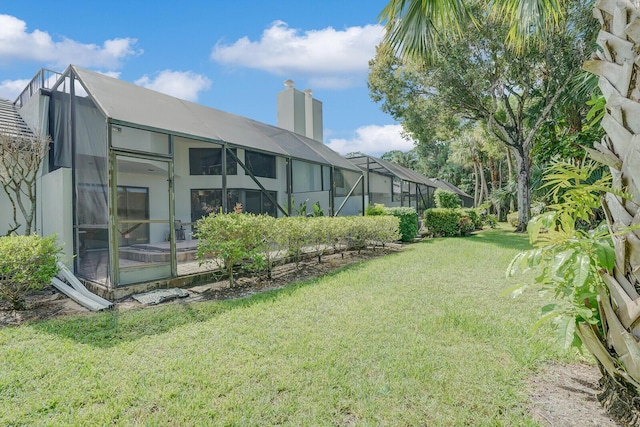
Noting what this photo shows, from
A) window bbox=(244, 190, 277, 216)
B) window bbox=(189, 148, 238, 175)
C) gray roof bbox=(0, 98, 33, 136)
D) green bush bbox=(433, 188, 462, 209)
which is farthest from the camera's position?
green bush bbox=(433, 188, 462, 209)

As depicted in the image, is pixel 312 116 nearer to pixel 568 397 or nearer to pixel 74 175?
pixel 74 175

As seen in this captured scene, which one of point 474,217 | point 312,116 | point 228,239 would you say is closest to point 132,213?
point 228,239

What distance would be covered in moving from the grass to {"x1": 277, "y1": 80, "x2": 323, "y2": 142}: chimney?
12668 mm

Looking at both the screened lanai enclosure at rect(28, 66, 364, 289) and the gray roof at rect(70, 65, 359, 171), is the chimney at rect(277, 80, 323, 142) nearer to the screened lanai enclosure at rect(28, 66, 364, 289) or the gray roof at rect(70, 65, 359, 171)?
the gray roof at rect(70, 65, 359, 171)

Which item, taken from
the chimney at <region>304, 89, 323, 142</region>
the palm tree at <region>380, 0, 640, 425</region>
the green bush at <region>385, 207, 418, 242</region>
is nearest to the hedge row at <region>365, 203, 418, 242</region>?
the green bush at <region>385, 207, 418, 242</region>

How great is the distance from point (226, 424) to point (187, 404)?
47 centimetres

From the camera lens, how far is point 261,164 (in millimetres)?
13828

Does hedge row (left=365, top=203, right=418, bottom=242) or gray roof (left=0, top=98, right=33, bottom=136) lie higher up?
gray roof (left=0, top=98, right=33, bottom=136)

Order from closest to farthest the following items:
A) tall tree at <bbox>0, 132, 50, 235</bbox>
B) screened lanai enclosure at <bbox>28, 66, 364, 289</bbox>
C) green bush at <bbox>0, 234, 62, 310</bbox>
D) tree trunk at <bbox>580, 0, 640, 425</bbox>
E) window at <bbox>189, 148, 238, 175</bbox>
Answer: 1. tree trunk at <bbox>580, 0, 640, 425</bbox>
2. green bush at <bbox>0, 234, 62, 310</bbox>
3. screened lanai enclosure at <bbox>28, 66, 364, 289</bbox>
4. tall tree at <bbox>0, 132, 50, 235</bbox>
5. window at <bbox>189, 148, 238, 175</bbox>

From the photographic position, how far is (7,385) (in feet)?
9.52

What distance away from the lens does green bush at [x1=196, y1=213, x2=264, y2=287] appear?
245 inches

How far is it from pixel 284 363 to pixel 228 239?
365 cm

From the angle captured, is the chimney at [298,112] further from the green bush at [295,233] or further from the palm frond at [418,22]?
the palm frond at [418,22]

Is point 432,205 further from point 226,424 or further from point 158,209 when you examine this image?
point 226,424
